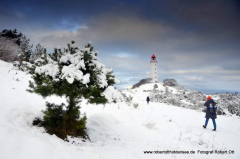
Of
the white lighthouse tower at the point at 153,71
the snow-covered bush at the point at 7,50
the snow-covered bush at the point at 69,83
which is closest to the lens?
the snow-covered bush at the point at 69,83

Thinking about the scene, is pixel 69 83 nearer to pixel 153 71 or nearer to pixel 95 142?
pixel 95 142

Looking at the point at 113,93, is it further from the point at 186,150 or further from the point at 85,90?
the point at 186,150

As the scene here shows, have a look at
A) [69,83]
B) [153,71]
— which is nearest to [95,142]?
[69,83]

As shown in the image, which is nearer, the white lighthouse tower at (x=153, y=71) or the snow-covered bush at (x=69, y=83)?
the snow-covered bush at (x=69, y=83)

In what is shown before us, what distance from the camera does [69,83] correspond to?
4766 millimetres

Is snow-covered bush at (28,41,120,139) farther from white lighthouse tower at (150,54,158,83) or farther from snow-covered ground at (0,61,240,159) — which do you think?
white lighthouse tower at (150,54,158,83)

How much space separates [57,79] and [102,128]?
426 cm

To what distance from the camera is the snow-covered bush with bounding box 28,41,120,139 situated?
15.8 ft

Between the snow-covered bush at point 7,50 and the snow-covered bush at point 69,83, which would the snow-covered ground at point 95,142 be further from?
the snow-covered bush at point 7,50

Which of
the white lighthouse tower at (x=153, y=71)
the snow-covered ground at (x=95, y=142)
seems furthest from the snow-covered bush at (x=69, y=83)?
the white lighthouse tower at (x=153, y=71)

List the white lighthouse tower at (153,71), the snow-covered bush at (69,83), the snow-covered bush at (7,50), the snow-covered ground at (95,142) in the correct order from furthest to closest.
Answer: the white lighthouse tower at (153,71) < the snow-covered bush at (7,50) < the snow-covered bush at (69,83) < the snow-covered ground at (95,142)

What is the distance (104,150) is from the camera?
532 cm

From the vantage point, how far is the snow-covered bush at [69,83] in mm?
4805

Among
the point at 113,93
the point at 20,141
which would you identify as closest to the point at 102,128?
the point at 113,93
